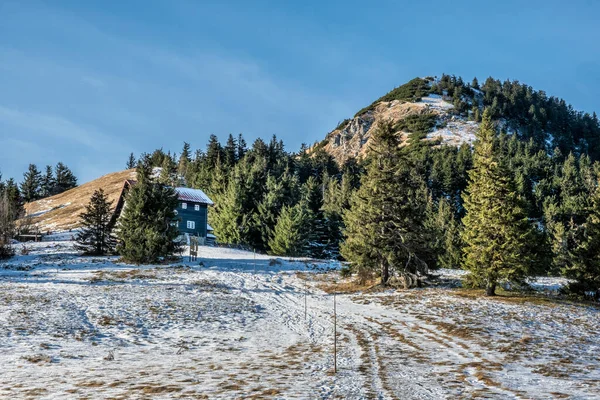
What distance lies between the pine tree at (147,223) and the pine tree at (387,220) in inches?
700

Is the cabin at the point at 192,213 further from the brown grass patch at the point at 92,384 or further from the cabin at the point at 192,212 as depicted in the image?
the brown grass patch at the point at 92,384

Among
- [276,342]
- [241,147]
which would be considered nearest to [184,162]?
[241,147]

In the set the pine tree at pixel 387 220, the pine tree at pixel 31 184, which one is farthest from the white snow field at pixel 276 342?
the pine tree at pixel 31 184

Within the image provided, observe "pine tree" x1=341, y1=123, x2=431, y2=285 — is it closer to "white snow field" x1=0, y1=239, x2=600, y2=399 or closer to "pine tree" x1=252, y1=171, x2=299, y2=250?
"white snow field" x1=0, y1=239, x2=600, y2=399

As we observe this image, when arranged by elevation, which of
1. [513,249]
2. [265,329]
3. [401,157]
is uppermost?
[401,157]

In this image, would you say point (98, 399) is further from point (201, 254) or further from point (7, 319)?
point (201, 254)

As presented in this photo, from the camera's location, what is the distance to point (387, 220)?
3072cm

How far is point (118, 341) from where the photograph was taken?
47.1 ft

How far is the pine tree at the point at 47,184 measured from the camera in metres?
143

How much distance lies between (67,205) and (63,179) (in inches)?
1814

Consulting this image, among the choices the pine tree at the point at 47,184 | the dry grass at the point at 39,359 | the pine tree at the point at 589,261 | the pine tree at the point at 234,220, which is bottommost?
the dry grass at the point at 39,359

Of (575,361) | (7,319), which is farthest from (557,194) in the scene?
(7,319)

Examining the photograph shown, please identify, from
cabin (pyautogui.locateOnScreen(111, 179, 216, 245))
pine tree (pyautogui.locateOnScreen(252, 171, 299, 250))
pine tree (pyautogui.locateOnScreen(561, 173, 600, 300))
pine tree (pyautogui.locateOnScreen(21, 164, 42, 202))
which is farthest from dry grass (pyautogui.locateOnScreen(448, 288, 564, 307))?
pine tree (pyautogui.locateOnScreen(21, 164, 42, 202))

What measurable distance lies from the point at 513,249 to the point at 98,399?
23904 mm
